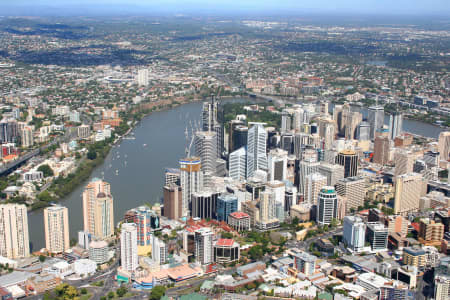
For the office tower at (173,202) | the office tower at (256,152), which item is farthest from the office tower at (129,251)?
the office tower at (256,152)

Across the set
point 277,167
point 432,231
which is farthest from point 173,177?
point 432,231

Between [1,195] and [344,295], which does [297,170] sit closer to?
[344,295]

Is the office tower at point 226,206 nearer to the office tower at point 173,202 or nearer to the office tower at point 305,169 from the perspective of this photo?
the office tower at point 173,202

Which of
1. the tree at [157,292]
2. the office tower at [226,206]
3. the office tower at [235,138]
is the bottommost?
the tree at [157,292]

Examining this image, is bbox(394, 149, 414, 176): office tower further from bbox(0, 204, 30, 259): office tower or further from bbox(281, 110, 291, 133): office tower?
bbox(0, 204, 30, 259): office tower

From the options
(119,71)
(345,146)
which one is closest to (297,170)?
(345,146)

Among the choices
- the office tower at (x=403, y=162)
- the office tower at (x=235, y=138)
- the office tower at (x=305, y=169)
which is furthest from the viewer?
the office tower at (x=235, y=138)

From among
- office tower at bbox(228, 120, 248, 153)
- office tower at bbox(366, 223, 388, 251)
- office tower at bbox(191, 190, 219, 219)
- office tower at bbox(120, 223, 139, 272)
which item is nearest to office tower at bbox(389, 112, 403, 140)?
office tower at bbox(228, 120, 248, 153)
